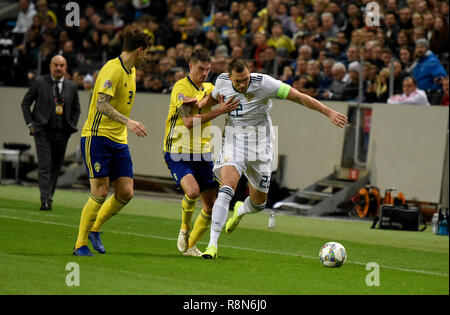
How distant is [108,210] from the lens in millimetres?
10438

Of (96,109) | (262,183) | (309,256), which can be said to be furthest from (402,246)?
(96,109)

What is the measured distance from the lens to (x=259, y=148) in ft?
34.7

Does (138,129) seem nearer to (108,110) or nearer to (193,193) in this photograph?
(108,110)

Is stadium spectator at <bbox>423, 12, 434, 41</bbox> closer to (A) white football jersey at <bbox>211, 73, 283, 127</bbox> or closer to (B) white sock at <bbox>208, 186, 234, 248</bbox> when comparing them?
(A) white football jersey at <bbox>211, 73, 283, 127</bbox>

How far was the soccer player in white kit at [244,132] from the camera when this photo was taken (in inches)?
398

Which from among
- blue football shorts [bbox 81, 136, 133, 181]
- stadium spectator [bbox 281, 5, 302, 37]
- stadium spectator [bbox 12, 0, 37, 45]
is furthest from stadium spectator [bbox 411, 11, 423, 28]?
stadium spectator [bbox 12, 0, 37, 45]

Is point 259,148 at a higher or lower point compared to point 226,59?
lower

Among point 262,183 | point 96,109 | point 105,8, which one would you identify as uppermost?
point 105,8

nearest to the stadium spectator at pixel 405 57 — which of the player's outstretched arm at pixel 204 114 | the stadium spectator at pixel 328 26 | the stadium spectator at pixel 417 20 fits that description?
the stadium spectator at pixel 417 20

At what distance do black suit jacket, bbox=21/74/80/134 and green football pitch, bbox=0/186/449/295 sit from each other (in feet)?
5.15
